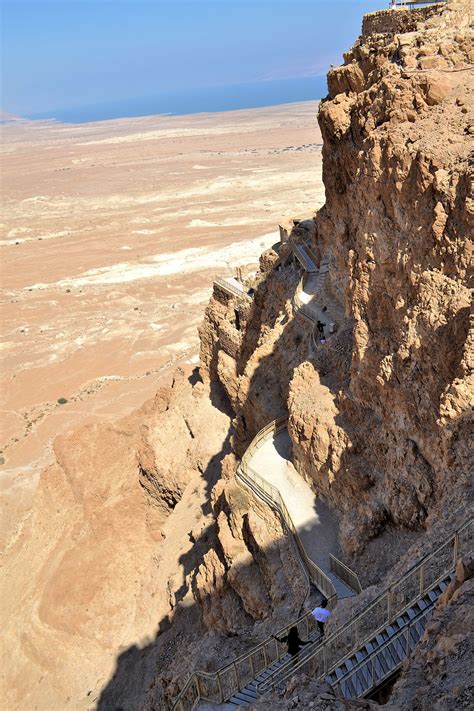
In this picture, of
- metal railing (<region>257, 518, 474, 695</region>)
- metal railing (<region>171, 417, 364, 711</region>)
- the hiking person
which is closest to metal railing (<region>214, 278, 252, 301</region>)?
metal railing (<region>171, 417, 364, 711</region>)

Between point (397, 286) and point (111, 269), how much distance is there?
55167mm

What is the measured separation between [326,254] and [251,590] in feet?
40.7

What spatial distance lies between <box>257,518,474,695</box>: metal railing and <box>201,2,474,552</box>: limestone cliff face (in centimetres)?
120

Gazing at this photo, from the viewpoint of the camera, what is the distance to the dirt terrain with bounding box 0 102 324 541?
37312 millimetres

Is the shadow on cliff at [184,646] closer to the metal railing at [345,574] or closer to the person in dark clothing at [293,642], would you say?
the metal railing at [345,574]

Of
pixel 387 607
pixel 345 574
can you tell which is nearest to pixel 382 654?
pixel 387 607

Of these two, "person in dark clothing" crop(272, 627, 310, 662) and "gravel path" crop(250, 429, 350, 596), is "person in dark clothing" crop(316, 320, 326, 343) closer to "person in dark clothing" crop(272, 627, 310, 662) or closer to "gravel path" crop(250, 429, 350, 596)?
"gravel path" crop(250, 429, 350, 596)

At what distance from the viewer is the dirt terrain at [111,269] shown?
3731 centimetres

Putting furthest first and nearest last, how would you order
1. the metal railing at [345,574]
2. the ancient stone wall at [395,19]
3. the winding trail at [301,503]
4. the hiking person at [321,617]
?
the ancient stone wall at [395,19]
the winding trail at [301,503]
the metal railing at [345,574]
the hiking person at [321,617]

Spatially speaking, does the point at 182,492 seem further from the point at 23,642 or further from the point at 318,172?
the point at 318,172

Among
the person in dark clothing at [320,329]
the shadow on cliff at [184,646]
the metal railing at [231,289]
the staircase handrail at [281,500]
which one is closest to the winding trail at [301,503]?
the staircase handrail at [281,500]

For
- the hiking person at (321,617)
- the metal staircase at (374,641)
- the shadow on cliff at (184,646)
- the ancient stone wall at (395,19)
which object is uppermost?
the ancient stone wall at (395,19)

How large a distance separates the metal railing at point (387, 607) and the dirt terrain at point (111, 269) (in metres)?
19.9

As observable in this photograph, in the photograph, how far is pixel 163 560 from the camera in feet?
67.4
